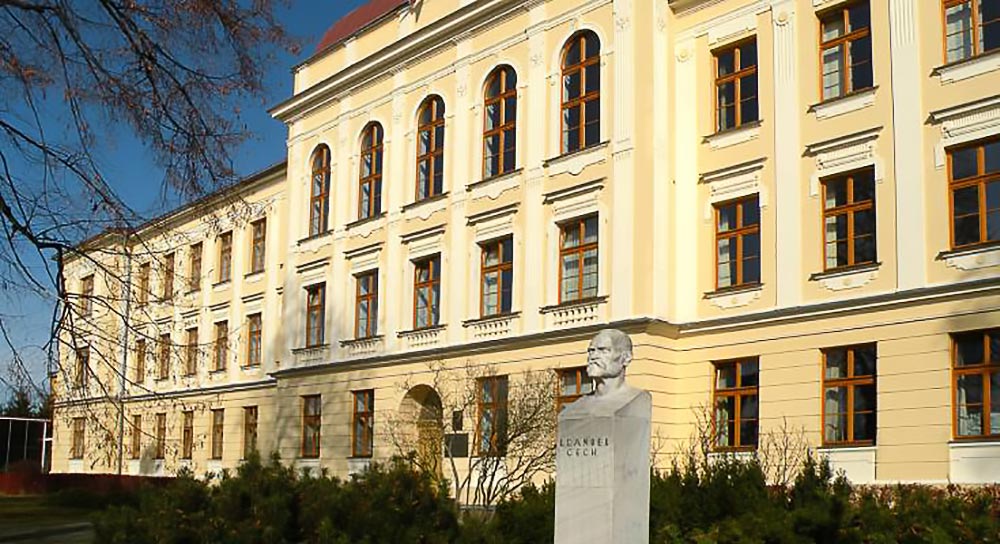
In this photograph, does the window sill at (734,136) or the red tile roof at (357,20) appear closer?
the window sill at (734,136)

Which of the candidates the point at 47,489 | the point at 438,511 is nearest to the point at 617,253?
the point at 438,511

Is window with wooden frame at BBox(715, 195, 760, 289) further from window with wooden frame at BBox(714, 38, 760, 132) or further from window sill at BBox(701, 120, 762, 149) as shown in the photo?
window with wooden frame at BBox(714, 38, 760, 132)

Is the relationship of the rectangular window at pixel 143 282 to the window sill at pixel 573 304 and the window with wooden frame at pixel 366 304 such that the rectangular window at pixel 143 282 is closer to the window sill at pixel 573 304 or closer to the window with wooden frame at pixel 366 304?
the window sill at pixel 573 304

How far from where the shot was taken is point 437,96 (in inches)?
1178

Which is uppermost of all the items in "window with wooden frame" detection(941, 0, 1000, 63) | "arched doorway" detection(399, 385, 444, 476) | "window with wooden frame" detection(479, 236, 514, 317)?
"window with wooden frame" detection(941, 0, 1000, 63)

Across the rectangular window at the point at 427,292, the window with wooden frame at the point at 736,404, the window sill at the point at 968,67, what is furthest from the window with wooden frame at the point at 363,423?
the window sill at the point at 968,67

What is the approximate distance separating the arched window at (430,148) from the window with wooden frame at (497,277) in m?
2.64

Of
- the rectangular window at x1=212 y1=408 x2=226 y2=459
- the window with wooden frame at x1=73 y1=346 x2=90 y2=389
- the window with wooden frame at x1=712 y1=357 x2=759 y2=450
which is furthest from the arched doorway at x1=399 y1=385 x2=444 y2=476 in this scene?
the window with wooden frame at x1=73 y1=346 x2=90 y2=389

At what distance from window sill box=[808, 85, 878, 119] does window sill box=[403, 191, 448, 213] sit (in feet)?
32.7

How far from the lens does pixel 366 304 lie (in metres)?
31.7

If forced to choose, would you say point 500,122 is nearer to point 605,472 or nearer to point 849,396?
point 849,396

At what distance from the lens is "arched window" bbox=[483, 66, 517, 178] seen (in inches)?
1085

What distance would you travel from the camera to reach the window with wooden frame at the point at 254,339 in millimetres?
39312

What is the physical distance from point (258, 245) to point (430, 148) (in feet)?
39.6
